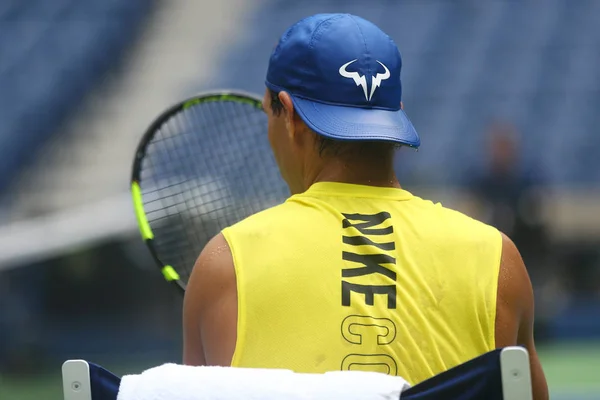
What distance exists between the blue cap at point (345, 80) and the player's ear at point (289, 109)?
0.4 inches

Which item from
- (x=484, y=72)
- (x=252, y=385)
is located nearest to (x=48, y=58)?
(x=484, y=72)

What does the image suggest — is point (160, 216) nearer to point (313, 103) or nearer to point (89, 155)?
point (313, 103)

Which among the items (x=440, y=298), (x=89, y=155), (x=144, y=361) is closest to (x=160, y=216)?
(x=440, y=298)

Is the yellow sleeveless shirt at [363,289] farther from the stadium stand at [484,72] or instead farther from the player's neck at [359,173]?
the stadium stand at [484,72]

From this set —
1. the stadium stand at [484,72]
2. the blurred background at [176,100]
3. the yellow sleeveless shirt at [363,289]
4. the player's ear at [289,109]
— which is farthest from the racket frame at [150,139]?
the stadium stand at [484,72]

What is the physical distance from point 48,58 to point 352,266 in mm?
9141

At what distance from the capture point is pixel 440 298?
1762 millimetres

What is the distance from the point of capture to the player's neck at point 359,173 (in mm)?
1887

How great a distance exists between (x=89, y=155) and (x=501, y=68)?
4.02m

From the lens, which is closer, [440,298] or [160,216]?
[440,298]

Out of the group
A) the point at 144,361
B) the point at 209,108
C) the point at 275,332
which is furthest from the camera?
the point at 144,361

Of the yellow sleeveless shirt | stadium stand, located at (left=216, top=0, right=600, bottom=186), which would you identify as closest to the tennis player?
the yellow sleeveless shirt

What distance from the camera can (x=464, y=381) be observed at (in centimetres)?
151

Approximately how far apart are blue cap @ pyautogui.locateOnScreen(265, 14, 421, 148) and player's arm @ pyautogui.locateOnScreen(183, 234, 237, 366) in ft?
0.95
